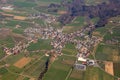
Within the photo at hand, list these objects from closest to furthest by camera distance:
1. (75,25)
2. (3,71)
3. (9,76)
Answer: (9,76)
(3,71)
(75,25)

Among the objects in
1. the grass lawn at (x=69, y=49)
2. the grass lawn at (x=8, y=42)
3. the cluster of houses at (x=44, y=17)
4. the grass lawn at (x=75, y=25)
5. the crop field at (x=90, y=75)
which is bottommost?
the crop field at (x=90, y=75)

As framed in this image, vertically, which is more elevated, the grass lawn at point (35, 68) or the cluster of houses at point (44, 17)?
the cluster of houses at point (44, 17)

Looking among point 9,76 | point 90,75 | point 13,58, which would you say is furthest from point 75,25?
point 9,76

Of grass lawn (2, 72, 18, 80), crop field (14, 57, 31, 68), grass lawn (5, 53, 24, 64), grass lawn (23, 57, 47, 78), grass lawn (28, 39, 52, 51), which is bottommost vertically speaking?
grass lawn (2, 72, 18, 80)

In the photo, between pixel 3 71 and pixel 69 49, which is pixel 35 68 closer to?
pixel 3 71

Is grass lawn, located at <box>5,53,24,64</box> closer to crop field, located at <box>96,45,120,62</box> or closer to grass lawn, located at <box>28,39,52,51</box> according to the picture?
grass lawn, located at <box>28,39,52,51</box>

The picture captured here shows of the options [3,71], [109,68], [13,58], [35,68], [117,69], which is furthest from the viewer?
[13,58]

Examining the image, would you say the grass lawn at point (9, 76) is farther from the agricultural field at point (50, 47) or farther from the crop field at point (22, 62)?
the crop field at point (22, 62)

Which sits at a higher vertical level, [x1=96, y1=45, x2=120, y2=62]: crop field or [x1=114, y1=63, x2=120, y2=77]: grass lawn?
[x1=96, y1=45, x2=120, y2=62]: crop field

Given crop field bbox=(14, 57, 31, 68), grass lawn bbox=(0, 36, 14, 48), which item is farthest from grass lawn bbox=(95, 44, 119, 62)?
grass lawn bbox=(0, 36, 14, 48)

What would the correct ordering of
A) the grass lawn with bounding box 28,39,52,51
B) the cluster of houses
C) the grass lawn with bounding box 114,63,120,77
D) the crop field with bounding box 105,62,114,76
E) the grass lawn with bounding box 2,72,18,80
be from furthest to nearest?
the cluster of houses
the grass lawn with bounding box 28,39,52,51
the crop field with bounding box 105,62,114,76
the grass lawn with bounding box 114,63,120,77
the grass lawn with bounding box 2,72,18,80

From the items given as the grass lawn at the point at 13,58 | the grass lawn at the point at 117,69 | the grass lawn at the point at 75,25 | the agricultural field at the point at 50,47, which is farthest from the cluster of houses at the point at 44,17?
the grass lawn at the point at 117,69
